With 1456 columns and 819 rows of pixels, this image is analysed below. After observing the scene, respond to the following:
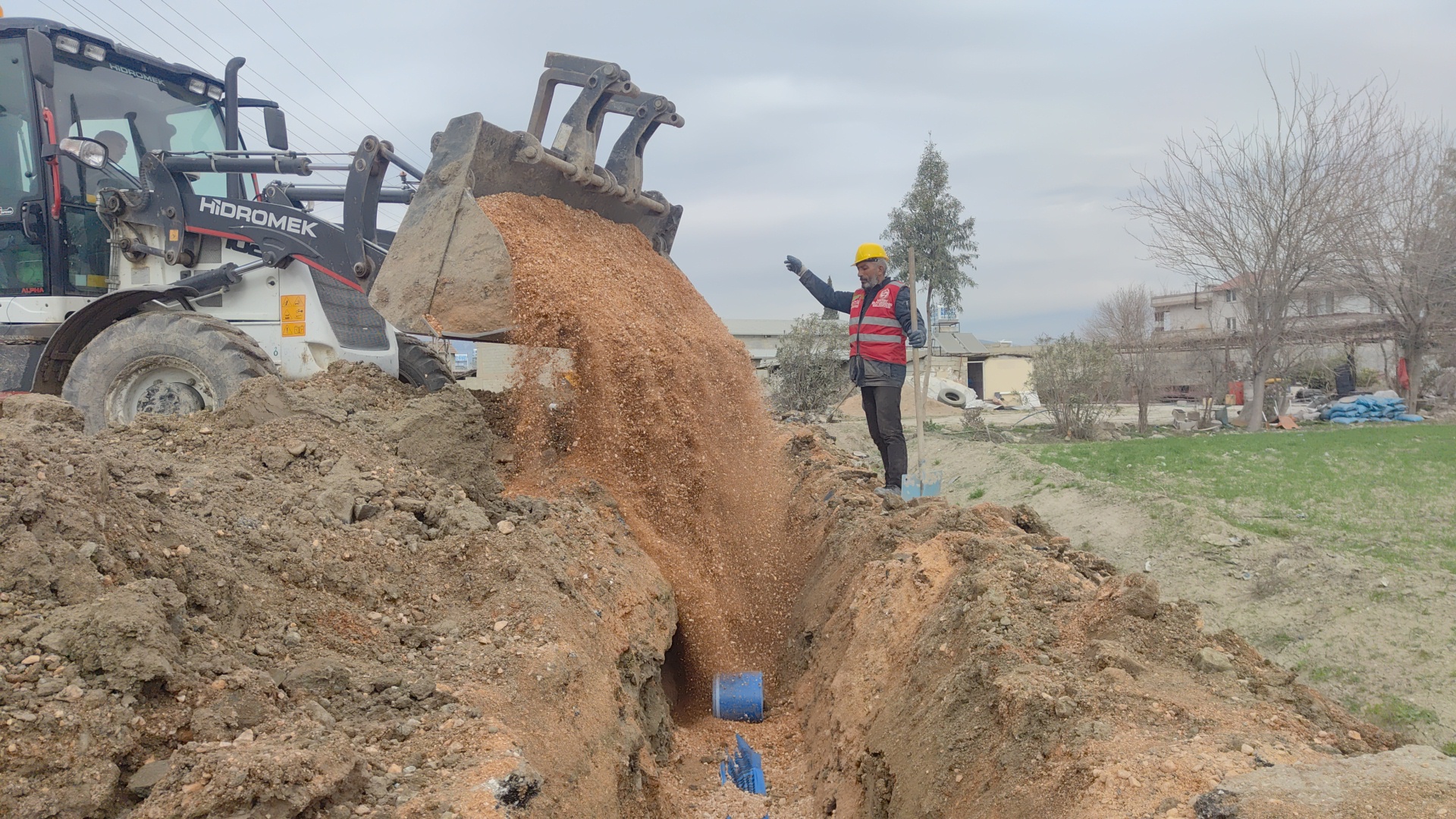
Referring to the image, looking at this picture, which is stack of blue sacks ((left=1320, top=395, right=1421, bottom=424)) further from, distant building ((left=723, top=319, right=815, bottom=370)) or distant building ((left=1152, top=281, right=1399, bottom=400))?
distant building ((left=723, top=319, right=815, bottom=370))

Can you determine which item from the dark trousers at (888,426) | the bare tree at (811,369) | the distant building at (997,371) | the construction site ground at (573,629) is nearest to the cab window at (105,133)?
the construction site ground at (573,629)

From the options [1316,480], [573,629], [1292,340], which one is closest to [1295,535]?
[1316,480]

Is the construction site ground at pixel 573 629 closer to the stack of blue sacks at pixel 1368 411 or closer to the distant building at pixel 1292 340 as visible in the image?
the distant building at pixel 1292 340

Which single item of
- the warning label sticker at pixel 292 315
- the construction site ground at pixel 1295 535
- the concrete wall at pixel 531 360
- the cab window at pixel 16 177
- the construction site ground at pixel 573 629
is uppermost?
the cab window at pixel 16 177

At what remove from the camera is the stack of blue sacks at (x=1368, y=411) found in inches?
760

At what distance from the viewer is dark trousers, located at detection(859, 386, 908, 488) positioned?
7273mm

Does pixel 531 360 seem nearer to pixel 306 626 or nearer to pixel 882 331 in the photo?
pixel 306 626

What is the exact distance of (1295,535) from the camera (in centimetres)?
754

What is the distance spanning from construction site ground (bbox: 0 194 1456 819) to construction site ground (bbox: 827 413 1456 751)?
0.55 meters

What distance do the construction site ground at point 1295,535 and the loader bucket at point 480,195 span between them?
4934mm

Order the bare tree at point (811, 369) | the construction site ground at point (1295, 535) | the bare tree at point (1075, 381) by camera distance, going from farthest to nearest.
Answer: the bare tree at point (811, 369)
the bare tree at point (1075, 381)
the construction site ground at point (1295, 535)

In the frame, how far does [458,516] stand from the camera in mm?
4098

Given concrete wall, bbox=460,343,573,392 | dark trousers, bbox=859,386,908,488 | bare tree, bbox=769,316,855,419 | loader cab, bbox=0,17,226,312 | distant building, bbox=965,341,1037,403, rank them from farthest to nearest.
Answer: distant building, bbox=965,341,1037,403, bare tree, bbox=769,316,855,419, dark trousers, bbox=859,386,908,488, loader cab, bbox=0,17,226,312, concrete wall, bbox=460,343,573,392

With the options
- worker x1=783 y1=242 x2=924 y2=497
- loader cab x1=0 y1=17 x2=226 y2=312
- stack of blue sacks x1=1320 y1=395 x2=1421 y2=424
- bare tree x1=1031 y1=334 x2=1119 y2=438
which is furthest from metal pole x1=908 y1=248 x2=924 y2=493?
stack of blue sacks x1=1320 y1=395 x2=1421 y2=424
